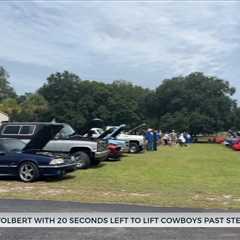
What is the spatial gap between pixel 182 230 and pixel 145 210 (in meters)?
2.57

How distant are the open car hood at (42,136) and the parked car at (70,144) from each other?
2.37 meters

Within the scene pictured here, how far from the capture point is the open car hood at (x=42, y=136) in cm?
1877

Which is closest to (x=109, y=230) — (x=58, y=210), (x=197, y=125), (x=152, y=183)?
(x=58, y=210)

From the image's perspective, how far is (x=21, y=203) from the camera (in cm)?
1255

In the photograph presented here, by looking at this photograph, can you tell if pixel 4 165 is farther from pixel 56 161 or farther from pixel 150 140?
pixel 150 140

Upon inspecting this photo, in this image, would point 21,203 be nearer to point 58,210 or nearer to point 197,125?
point 58,210

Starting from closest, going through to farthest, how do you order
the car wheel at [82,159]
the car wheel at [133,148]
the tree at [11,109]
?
the car wheel at [82,159]
the car wheel at [133,148]
the tree at [11,109]

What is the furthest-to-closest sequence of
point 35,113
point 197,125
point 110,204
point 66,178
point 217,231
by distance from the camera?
point 35,113 < point 197,125 < point 66,178 < point 110,204 < point 217,231

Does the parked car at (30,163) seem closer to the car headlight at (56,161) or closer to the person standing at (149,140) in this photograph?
the car headlight at (56,161)

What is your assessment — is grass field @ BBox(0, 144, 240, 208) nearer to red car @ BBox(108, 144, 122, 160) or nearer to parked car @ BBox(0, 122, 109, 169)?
parked car @ BBox(0, 122, 109, 169)

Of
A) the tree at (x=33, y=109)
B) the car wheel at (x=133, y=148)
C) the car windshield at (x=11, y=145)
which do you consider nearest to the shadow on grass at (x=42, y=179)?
the car windshield at (x=11, y=145)

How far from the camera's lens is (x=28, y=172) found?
698 inches

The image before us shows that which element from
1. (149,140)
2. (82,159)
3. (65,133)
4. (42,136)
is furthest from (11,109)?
(42,136)

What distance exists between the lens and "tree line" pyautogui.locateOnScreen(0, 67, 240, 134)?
9031 cm
